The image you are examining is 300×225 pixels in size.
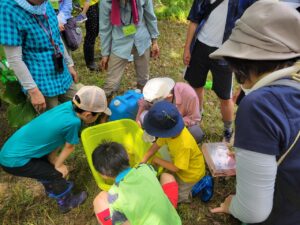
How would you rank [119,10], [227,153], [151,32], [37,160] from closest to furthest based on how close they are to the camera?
[37,160] → [227,153] → [119,10] → [151,32]

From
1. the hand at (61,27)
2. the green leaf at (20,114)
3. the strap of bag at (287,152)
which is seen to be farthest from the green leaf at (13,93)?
the strap of bag at (287,152)

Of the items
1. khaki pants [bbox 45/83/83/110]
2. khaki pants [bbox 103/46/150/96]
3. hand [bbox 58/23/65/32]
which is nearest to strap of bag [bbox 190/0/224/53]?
khaki pants [bbox 103/46/150/96]

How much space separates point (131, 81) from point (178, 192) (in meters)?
1.96

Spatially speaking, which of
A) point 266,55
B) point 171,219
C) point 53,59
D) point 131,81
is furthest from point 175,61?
point 266,55

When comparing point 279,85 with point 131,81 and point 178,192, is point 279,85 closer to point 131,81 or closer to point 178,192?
point 178,192

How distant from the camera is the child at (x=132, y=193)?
164 centimetres

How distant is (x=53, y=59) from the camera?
7.86 ft

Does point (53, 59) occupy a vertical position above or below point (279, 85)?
below

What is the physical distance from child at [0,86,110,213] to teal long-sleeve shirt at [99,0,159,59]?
0.92 meters

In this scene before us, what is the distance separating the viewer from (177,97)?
267 cm

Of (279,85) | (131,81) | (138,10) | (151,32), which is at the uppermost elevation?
(279,85)

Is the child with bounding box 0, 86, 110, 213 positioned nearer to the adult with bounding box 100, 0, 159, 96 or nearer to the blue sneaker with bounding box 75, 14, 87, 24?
the adult with bounding box 100, 0, 159, 96

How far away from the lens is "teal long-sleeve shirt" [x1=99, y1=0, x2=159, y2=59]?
2.90 meters

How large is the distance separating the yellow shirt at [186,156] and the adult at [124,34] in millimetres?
1175
